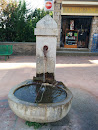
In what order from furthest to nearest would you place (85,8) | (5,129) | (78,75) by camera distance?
(85,8)
(78,75)
(5,129)

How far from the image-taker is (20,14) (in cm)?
1173

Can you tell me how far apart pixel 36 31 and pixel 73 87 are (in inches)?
102

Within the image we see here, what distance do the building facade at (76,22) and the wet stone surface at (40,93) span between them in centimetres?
821

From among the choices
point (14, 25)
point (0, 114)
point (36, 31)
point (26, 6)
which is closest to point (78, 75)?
point (36, 31)

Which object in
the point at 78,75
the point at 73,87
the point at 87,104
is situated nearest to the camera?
the point at 87,104

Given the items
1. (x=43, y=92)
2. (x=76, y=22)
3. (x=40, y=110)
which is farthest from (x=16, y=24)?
(x=40, y=110)

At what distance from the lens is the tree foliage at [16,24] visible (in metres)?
11.6

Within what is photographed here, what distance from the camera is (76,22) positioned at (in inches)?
473

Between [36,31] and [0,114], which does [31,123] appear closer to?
[0,114]

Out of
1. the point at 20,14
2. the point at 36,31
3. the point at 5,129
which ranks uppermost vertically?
the point at 20,14

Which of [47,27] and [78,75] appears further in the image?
[78,75]

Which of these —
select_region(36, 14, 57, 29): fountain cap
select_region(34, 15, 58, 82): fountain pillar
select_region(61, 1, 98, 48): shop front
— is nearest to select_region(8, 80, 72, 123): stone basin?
select_region(34, 15, 58, 82): fountain pillar

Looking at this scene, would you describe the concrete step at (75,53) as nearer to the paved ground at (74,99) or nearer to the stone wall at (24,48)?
the stone wall at (24,48)

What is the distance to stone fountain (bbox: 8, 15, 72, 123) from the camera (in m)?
2.64
